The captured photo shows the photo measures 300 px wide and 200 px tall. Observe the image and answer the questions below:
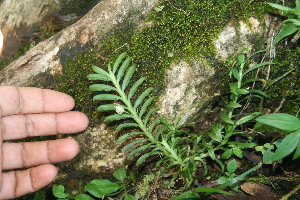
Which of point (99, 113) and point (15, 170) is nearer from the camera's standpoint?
point (99, 113)

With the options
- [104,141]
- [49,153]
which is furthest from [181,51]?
[49,153]

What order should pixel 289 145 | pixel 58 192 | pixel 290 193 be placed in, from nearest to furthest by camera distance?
pixel 289 145 < pixel 290 193 < pixel 58 192

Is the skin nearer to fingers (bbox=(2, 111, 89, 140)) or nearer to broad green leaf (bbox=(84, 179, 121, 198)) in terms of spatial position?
fingers (bbox=(2, 111, 89, 140))

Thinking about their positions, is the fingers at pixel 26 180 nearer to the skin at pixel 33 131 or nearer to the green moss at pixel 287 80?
the skin at pixel 33 131

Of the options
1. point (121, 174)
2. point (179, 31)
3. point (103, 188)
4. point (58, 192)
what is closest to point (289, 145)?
point (179, 31)

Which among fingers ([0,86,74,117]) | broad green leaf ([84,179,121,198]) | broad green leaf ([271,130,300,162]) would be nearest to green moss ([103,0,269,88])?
fingers ([0,86,74,117])

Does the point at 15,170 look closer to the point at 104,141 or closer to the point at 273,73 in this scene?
the point at 104,141

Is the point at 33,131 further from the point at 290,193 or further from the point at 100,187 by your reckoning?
the point at 290,193
